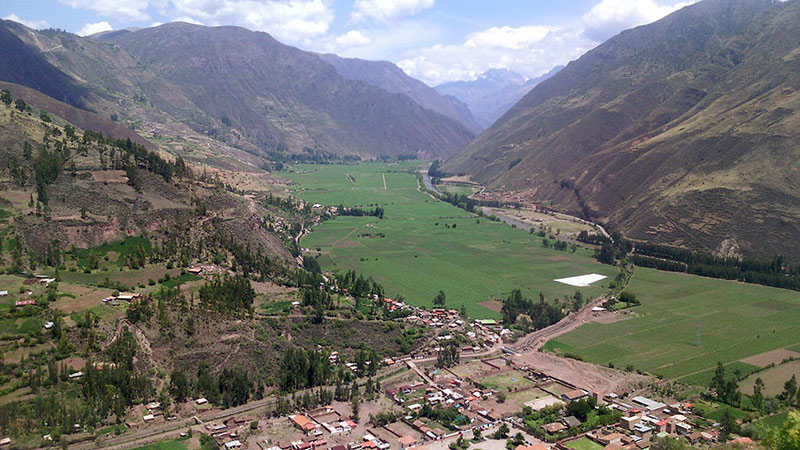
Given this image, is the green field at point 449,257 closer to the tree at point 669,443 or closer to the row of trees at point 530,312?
the row of trees at point 530,312

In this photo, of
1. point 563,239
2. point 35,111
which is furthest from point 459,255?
point 35,111

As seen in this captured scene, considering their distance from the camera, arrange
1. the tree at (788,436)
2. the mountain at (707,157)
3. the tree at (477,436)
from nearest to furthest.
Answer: the tree at (788,436)
the tree at (477,436)
the mountain at (707,157)

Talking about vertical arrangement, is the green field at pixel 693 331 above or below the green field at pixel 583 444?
above

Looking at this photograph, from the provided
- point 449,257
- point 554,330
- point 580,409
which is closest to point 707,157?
point 449,257

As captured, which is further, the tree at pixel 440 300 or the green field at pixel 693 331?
the tree at pixel 440 300

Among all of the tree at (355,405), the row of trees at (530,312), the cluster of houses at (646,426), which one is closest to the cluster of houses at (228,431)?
the tree at (355,405)

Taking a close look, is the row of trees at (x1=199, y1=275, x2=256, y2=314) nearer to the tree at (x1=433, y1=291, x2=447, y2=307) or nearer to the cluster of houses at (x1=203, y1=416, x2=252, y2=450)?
the cluster of houses at (x1=203, y1=416, x2=252, y2=450)

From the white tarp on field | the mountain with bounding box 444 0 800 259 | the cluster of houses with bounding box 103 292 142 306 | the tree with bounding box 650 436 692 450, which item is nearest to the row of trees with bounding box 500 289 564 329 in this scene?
the white tarp on field

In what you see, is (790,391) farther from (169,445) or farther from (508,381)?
(169,445)
